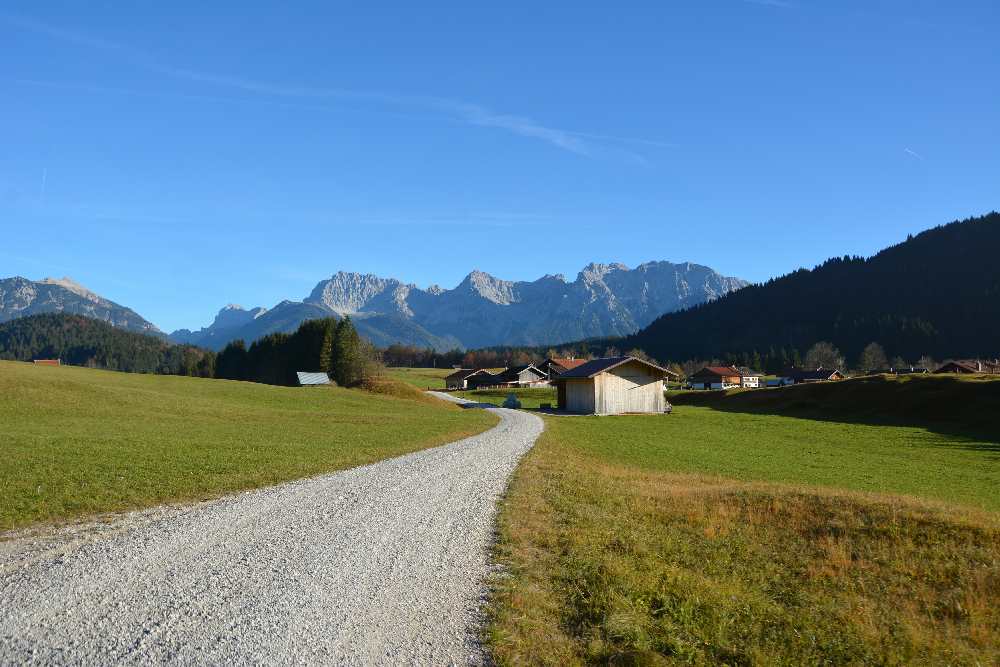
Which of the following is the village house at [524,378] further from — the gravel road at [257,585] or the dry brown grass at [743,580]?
the gravel road at [257,585]

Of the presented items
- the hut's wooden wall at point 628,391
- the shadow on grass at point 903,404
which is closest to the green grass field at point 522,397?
the hut's wooden wall at point 628,391

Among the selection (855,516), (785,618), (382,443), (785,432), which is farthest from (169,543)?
(785,432)

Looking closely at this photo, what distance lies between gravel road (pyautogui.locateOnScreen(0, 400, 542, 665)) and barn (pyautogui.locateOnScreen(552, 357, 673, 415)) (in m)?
49.3

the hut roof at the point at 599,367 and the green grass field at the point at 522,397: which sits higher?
the hut roof at the point at 599,367

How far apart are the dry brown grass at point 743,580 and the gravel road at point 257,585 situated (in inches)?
40.1

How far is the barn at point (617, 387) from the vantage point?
210 ft

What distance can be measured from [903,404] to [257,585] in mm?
70923

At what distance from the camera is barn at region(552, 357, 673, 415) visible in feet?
210

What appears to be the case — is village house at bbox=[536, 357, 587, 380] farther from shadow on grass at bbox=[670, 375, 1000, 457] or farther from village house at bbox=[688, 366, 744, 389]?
shadow on grass at bbox=[670, 375, 1000, 457]

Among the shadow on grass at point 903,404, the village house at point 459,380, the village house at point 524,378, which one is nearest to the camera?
the shadow on grass at point 903,404

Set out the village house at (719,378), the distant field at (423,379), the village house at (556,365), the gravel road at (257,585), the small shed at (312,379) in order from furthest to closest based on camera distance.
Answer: the distant field at (423,379), the village house at (719,378), the village house at (556,365), the small shed at (312,379), the gravel road at (257,585)

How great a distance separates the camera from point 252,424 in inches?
1646

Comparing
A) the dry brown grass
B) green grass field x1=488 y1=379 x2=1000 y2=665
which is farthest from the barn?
the dry brown grass

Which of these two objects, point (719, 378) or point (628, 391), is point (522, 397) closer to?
point (628, 391)
